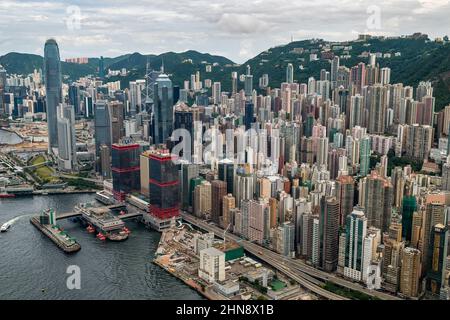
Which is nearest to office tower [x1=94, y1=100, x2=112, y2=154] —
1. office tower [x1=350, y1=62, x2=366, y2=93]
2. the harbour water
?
the harbour water

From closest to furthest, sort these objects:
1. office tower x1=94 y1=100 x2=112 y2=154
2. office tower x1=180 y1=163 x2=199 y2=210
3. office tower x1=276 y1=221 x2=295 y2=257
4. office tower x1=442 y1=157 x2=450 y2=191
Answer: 1. office tower x1=276 y1=221 x2=295 y2=257
2. office tower x1=442 y1=157 x2=450 y2=191
3. office tower x1=180 y1=163 x2=199 y2=210
4. office tower x1=94 y1=100 x2=112 y2=154

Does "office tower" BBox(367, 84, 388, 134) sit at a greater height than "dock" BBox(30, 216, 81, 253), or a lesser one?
greater

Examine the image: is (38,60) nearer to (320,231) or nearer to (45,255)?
(45,255)

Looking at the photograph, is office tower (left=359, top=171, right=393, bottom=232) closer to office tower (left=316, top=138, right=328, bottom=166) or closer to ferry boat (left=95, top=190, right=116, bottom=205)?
office tower (left=316, top=138, right=328, bottom=166)

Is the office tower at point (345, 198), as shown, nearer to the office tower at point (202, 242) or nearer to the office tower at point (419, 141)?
the office tower at point (202, 242)

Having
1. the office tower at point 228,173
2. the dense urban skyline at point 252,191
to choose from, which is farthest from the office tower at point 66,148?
the office tower at point 228,173

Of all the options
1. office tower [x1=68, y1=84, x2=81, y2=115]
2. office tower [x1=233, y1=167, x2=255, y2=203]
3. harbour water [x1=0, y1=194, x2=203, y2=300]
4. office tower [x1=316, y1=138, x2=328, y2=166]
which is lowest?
harbour water [x1=0, y1=194, x2=203, y2=300]

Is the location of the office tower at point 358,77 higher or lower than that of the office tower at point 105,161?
higher
